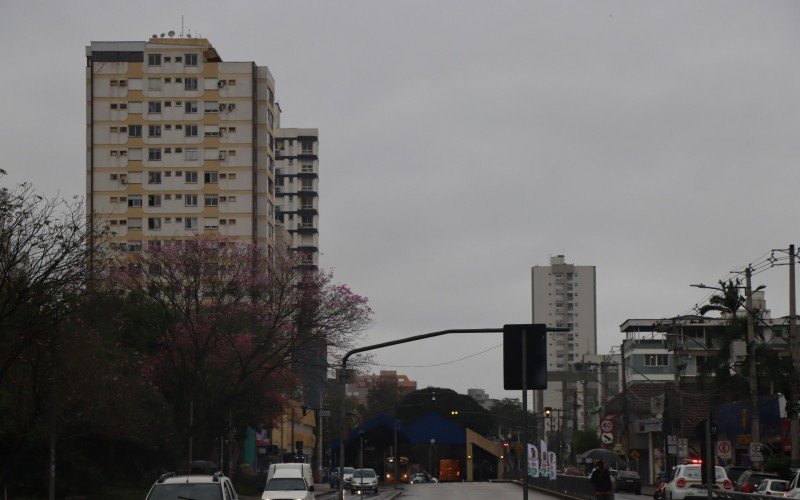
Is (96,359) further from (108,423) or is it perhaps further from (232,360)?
(232,360)

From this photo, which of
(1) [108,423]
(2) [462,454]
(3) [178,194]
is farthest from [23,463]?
(2) [462,454]

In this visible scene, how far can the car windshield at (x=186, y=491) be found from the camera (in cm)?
2266

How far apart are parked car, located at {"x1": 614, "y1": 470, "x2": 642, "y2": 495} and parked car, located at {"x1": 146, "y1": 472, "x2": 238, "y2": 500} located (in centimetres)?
5223

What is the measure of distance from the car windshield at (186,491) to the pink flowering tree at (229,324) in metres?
31.3

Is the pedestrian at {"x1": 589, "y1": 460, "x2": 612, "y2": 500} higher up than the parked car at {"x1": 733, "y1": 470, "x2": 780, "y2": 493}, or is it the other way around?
the pedestrian at {"x1": 589, "y1": 460, "x2": 612, "y2": 500}

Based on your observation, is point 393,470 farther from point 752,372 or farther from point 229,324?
point 752,372

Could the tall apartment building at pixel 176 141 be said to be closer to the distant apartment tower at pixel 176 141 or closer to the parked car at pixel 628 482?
the distant apartment tower at pixel 176 141

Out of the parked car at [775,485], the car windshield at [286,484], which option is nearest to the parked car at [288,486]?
the car windshield at [286,484]

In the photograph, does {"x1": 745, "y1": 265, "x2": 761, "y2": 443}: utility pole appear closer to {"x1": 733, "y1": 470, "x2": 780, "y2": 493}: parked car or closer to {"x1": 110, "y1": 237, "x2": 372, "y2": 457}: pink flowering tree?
{"x1": 733, "y1": 470, "x2": 780, "y2": 493}: parked car

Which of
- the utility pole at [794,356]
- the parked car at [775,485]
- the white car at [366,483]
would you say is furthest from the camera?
the white car at [366,483]

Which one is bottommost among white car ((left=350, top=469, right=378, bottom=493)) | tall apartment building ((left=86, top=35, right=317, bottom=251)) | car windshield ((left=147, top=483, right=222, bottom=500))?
white car ((left=350, top=469, right=378, bottom=493))

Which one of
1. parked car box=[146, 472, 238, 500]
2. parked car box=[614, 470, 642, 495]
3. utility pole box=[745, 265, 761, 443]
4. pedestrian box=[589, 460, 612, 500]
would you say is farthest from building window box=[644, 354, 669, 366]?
parked car box=[146, 472, 238, 500]

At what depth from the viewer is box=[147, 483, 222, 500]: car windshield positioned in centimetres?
2266

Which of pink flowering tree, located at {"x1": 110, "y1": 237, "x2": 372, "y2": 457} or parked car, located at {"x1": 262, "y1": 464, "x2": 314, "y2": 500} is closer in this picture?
parked car, located at {"x1": 262, "y1": 464, "x2": 314, "y2": 500}
